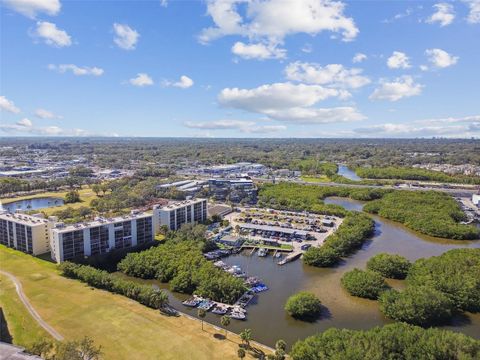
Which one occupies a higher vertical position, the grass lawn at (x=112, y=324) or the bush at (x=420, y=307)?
the bush at (x=420, y=307)

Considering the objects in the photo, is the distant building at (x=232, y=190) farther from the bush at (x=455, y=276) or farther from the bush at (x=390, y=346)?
the bush at (x=390, y=346)

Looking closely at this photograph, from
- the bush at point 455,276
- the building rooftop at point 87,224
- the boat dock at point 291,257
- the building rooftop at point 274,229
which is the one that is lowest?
the boat dock at point 291,257

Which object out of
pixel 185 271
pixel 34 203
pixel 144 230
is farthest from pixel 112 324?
pixel 34 203

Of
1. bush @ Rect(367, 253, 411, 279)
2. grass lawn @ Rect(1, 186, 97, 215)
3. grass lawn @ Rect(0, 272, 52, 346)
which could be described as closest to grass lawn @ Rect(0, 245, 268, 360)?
grass lawn @ Rect(0, 272, 52, 346)

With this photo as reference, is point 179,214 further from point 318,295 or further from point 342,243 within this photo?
point 318,295

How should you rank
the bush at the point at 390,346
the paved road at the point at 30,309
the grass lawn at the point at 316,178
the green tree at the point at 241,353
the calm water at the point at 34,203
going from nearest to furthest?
1. the bush at the point at 390,346
2. the green tree at the point at 241,353
3. the paved road at the point at 30,309
4. the calm water at the point at 34,203
5. the grass lawn at the point at 316,178

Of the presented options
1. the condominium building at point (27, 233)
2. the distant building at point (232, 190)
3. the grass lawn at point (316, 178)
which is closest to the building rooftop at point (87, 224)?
the condominium building at point (27, 233)

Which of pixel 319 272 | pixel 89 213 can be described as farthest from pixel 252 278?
pixel 89 213

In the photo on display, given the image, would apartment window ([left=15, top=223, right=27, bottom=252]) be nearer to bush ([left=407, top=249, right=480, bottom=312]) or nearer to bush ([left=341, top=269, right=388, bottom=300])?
bush ([left=341, top=269, right=388, bottom=300])
